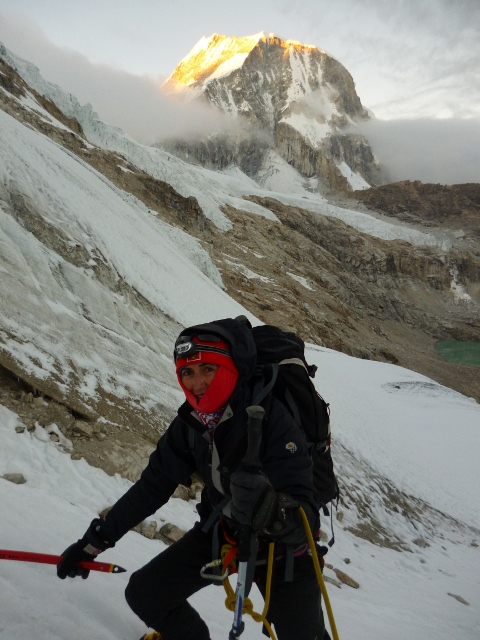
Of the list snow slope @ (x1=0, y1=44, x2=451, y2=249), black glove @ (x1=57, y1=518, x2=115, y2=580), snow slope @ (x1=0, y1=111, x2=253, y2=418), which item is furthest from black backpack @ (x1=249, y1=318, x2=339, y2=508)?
snow slope @ (x1=0, y1=44, x2=451, y2=249)

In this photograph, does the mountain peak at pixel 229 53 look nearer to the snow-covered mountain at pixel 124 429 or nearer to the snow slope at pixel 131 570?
the snow-covered mountain at pixel 124 429

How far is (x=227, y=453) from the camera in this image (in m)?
2.23

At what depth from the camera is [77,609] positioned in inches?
105

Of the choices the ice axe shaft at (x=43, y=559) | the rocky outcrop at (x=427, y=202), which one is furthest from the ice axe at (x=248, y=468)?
the rocky outcrop at (x=427, y=202)

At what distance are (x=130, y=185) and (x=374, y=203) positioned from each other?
9456cm

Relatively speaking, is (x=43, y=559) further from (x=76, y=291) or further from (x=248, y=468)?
(x=76, y=291)

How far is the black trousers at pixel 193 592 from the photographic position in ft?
7.50

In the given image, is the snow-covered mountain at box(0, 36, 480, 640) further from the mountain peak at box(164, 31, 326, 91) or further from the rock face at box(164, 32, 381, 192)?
the mountain peak at box(164, 31, 326, 91)

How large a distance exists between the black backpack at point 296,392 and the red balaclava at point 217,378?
6.2 inches

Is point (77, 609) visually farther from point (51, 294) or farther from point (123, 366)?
point (51, 294)

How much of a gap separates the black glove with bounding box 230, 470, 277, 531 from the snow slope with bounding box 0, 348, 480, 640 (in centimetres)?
145

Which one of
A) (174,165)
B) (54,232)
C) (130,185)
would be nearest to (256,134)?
(174,165)

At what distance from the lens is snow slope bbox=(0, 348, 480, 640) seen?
261cm

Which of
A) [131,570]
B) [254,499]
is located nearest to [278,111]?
[131,570]
